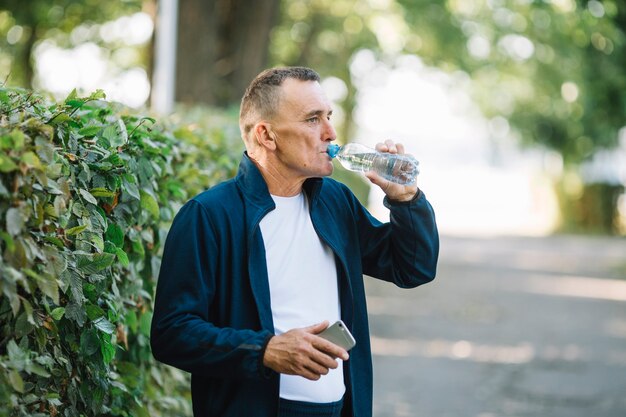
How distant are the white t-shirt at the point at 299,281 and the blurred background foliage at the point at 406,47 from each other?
463 inches

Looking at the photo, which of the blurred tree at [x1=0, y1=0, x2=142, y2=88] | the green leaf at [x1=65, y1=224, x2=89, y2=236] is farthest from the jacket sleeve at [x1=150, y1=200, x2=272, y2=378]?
the blurred tree at [x1=0, y1=0, x2=142, y2=88]

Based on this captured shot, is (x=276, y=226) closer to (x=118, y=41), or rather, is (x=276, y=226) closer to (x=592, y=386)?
(x=592, y=386)

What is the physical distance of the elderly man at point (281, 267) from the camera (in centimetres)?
298

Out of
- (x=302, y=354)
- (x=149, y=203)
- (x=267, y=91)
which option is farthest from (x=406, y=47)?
(x=302, y=354)

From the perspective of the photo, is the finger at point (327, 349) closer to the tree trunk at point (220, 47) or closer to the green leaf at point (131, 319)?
the green leaf at point (131, 319)

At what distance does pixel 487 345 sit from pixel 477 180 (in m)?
47.1

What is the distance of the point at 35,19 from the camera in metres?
19.0

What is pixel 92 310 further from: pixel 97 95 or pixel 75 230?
pixel 97 95

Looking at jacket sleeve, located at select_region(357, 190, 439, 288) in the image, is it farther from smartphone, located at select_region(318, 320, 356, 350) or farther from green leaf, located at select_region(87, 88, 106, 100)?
green leaf, located at select_region(87, 88, 106, 100)

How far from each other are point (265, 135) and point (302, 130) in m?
0.14

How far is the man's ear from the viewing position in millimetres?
3473

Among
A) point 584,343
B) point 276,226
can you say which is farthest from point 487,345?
point 276,226

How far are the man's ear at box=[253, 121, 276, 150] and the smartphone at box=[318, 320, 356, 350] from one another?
0.78 metres

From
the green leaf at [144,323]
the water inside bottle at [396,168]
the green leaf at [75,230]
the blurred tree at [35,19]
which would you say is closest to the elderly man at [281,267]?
the water inside bottle at [396,168]
